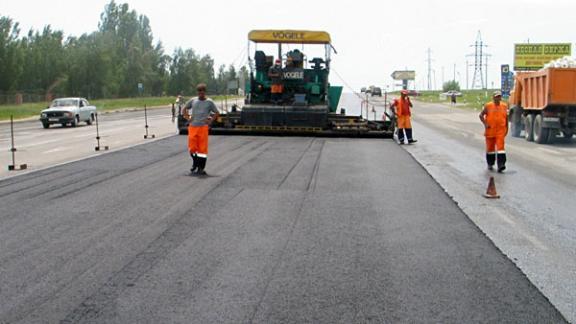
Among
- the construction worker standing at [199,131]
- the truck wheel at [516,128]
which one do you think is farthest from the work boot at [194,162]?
the truck wheel at [516,128]

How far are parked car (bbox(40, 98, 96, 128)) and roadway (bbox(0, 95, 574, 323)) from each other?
74.5 ft

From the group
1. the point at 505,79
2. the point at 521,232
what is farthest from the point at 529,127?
the point at 505,79

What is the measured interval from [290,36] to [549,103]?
27.9ft

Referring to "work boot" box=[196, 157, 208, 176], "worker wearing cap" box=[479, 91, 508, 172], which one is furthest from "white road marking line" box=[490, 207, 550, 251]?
"work boot" box=[196, 157, 208, 176]

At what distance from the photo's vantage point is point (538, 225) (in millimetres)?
9211

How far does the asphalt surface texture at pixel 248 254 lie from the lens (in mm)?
5512

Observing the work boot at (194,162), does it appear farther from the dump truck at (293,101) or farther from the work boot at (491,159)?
the dump truck at (293,101)

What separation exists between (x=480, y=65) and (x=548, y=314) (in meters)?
106

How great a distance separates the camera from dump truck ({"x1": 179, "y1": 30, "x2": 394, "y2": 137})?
23938mm

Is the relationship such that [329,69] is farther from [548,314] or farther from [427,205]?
[548,314]

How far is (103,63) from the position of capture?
8781 centimetres

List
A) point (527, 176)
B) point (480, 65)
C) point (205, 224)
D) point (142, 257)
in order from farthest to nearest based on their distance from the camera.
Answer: point (480, 65), point (527, 176), point (205, 224), point (142, 257)

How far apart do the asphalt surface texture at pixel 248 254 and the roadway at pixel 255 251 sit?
2 centimetres

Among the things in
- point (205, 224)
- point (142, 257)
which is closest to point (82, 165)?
point (205, 224)
